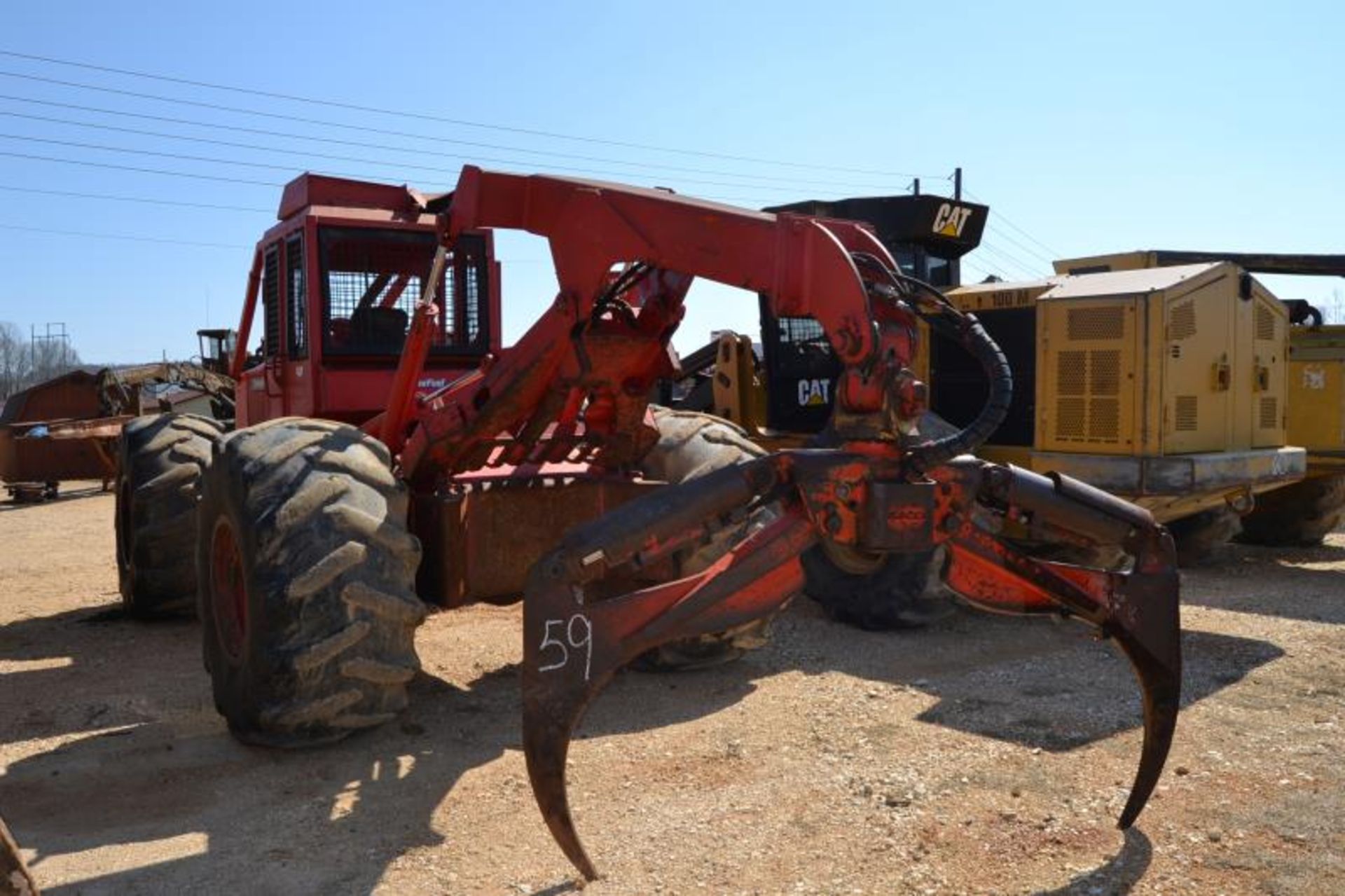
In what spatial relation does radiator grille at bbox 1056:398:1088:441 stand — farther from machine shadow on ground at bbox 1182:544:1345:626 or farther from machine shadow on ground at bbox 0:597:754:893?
machine shadow on ground at bbox 0:597:754:893

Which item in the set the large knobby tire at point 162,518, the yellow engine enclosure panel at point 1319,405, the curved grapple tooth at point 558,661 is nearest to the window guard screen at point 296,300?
the large knobby tire at point 162,518

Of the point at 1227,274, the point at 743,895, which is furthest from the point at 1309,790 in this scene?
the point at 1227,274

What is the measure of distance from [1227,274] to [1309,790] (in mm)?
4273

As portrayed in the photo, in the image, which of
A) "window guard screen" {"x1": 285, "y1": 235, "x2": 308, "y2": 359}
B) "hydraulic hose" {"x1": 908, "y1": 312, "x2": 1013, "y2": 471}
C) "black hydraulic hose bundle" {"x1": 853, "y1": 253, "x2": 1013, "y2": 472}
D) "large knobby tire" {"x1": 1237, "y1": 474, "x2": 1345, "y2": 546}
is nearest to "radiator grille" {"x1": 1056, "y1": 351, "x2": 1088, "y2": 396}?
"black hydraulic hose bundle" {"x1": 853, "y1": 253, "x2": 1013, "y2": 472}

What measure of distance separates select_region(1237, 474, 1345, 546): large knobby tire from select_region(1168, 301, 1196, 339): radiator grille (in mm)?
4202

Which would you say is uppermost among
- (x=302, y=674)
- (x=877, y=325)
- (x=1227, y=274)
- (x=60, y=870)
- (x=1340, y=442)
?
(x=1227, y=274)

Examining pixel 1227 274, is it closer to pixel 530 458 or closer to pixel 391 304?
pixel 530 458

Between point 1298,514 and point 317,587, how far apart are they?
31.7ft

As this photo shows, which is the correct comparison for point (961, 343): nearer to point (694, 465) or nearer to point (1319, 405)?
point (694, 465)

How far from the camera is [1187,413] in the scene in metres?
7.29

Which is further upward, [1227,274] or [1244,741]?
[1227,274]

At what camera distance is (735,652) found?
6.07m

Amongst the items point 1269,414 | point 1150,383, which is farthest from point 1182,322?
point 1269,414

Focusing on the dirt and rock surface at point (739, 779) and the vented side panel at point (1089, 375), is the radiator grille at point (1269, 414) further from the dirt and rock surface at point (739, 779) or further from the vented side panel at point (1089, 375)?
the dirt and rock surface at point (739, 779)
